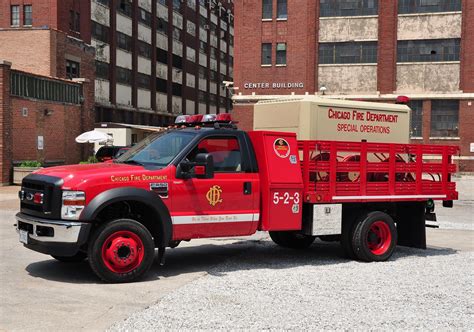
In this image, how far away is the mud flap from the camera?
33.3 feet

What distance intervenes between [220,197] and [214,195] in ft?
0.32

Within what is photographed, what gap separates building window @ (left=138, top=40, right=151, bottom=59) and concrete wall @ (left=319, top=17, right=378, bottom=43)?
78.9ft

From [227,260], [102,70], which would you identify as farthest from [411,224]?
[102,70]

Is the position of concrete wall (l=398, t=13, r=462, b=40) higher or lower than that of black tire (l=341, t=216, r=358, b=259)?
higher

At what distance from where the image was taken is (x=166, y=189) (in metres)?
7.74

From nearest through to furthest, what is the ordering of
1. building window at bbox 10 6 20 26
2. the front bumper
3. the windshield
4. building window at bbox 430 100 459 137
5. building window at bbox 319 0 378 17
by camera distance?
1. the front bumper
2. the windshield
3. building window at bbox 430 100 459 137
4. building window at bbox 319 0 378 17
5. building window at bbox 10 6 20 26

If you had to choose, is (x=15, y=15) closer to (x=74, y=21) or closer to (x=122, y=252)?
(x=74, y=21)

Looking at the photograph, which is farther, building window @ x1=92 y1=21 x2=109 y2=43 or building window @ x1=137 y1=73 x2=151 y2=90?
building window @ x1=137 y1=73 x2=151 y2=90

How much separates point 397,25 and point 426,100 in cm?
606

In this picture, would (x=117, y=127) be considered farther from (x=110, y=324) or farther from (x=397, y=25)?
(x=110, y=324)

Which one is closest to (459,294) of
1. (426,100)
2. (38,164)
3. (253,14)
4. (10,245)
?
(10,245)

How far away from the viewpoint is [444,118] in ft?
137

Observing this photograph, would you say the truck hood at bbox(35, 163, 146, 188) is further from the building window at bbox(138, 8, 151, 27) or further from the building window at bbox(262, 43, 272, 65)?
the building window at bbox(138, 8, 151, 27)

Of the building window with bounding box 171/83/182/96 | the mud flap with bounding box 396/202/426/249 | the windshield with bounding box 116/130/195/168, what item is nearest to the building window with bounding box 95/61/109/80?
the building window with bounding box 171/83/182/96
